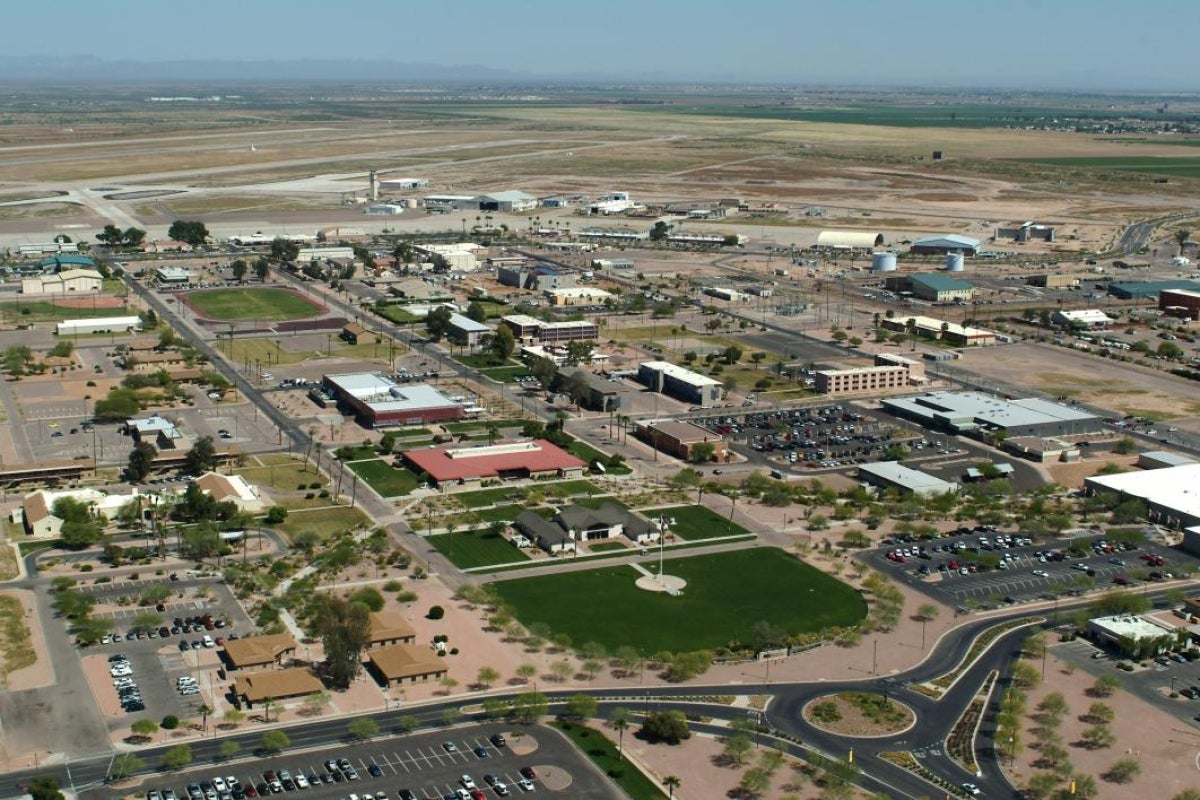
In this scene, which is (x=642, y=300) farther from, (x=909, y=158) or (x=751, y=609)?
(x=909, y=158)

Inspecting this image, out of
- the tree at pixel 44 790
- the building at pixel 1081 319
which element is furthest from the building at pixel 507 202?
the tree at pixel 44 790

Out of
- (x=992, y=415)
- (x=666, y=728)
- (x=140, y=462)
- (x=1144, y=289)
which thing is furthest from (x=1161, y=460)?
(x=1144, y=289)

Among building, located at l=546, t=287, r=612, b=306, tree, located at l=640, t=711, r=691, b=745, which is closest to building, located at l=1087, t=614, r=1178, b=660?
tree, located at l=640, t=711, r=691, b=745

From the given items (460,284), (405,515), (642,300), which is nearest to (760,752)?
(405,515)

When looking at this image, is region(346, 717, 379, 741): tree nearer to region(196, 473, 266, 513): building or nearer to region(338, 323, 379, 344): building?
region(196, 473, 266, 513): building

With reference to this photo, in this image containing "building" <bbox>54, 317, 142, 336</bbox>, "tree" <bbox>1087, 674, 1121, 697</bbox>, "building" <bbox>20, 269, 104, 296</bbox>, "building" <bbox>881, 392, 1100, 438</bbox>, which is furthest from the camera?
"building" <bbox>20, 269, 104, 296</bbox>

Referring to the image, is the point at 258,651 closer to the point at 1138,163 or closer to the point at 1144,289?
the point at 1144,289
